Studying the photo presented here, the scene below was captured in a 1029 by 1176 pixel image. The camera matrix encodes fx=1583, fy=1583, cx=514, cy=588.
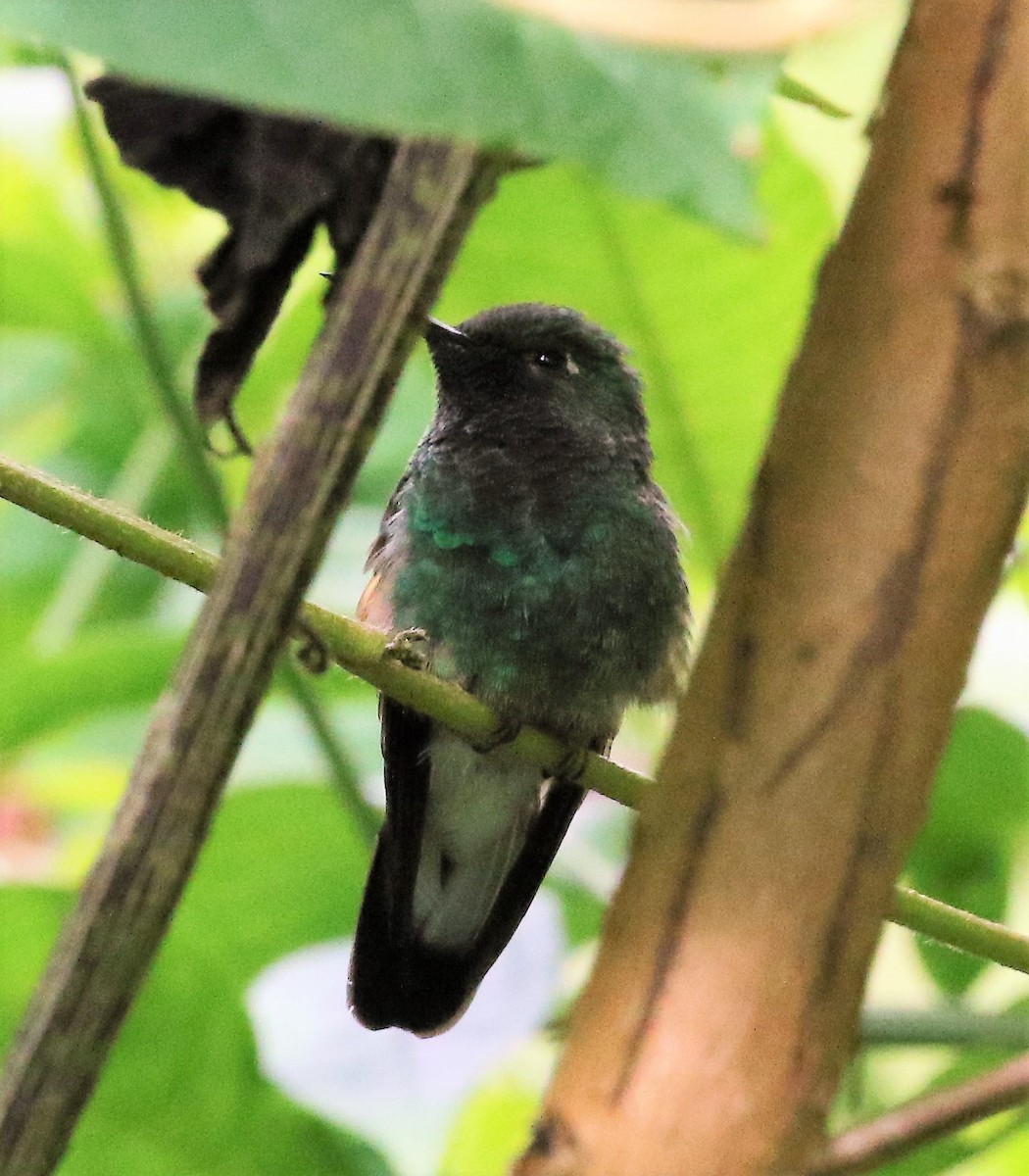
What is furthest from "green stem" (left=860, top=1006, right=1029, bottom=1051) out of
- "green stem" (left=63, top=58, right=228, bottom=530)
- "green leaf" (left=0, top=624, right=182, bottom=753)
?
"green leaf" (left=0, top=624, right=182, bottom=753)

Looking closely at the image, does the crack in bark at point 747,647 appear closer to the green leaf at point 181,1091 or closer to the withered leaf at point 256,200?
the withered leaf at point 256,200

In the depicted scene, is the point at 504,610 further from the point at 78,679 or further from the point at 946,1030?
the point at 946,1030

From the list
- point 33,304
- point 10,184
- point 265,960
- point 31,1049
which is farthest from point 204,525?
point 31,1049

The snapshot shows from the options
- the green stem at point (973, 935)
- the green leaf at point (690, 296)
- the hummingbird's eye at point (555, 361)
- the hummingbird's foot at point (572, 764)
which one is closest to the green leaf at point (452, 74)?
the green stem at point (973, 935)

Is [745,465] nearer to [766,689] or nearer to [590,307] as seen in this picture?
[590,307]

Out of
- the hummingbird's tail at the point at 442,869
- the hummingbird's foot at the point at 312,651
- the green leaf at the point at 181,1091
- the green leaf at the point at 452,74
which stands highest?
the green leaf at the point at 452,74

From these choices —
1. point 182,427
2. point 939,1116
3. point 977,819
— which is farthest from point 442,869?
point 939,1116

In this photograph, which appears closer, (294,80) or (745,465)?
(294,80)
